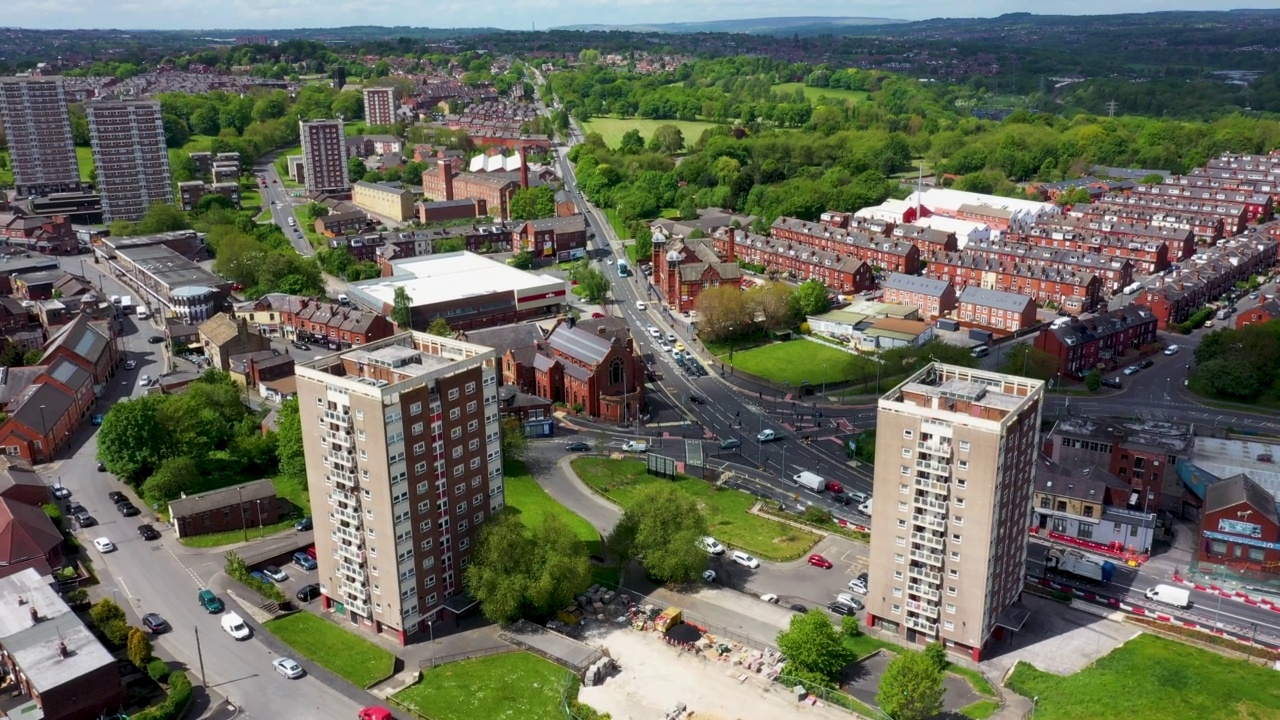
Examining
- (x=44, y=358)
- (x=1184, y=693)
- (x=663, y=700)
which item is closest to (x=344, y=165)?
(x=44, y=358)

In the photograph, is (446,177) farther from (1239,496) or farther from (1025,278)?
(1239,496)

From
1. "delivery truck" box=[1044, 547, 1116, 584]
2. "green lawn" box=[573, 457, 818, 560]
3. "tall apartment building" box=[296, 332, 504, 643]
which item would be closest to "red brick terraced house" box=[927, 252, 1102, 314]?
"green lawn" box=[573, 457, 818, 560]

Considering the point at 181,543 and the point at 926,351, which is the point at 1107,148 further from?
the point at 181,543

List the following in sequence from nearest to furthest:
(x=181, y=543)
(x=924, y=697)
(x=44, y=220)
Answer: (x=924, y=697) < (x=181, y=543) < (x=44, y=220)

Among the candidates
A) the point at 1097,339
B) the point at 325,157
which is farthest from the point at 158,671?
the point at 325,157

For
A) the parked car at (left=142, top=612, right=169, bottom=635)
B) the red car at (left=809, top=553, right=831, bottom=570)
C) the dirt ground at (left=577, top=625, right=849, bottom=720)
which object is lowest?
the dirt ground at (left=577, top=625, right=849, bottom=720)

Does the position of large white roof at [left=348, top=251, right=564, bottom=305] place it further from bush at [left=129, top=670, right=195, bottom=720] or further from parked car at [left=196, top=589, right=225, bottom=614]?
bush at [left=129, top=670, right=195, bottom=720]
